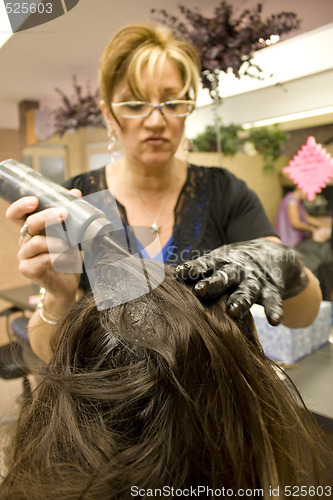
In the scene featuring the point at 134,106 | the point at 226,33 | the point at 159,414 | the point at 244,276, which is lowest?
the point at 159,414

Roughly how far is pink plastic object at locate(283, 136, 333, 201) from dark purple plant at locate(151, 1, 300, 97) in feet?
0.68

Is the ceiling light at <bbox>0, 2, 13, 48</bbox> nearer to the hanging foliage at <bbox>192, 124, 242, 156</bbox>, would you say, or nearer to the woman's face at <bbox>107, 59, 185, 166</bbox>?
the woman's face at <bbox>107, 59, 185, 166</bbox>

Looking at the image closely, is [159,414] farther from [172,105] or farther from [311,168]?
[311,168]

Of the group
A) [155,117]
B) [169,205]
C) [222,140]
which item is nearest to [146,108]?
[155,117]

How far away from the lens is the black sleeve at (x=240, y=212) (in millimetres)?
794

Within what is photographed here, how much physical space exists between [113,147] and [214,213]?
26 cm

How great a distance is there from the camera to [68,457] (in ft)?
1.38

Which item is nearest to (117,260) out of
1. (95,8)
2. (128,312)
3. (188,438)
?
(128,312)

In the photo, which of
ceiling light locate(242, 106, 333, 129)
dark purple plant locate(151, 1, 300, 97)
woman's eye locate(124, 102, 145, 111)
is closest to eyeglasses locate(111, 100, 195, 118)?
woman's eye locate(124, 102, 145, 111)

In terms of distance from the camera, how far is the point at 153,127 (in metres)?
0.63

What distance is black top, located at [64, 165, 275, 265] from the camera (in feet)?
2.57

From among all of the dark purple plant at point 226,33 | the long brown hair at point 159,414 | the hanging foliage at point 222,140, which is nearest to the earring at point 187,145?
the hanging foliage at point 222,140

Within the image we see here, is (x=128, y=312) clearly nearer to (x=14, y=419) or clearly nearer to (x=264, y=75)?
(x=14, y=419)

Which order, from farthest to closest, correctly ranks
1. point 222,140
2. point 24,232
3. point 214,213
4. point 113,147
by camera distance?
point 222,140
point 214,213
point 113,147
point 24,232
